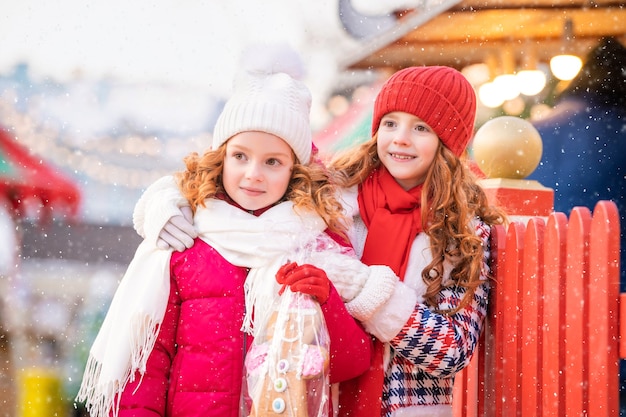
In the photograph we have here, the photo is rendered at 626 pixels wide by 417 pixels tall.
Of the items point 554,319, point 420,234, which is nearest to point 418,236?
point 420,234

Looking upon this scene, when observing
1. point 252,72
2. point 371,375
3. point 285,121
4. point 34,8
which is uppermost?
point 34,8

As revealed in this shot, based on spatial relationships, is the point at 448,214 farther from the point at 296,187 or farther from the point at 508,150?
the point at 508,150

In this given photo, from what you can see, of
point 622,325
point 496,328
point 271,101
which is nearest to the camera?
point 622,325

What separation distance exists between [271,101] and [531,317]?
3.32 ft

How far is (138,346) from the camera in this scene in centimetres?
236

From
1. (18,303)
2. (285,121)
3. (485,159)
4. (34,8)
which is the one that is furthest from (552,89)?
(34,8)

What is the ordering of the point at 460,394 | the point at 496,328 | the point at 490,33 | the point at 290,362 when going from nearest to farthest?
1. the point at 290,362
2. the point at 496,328
3. the point at 460,394
4. the point at 490,33

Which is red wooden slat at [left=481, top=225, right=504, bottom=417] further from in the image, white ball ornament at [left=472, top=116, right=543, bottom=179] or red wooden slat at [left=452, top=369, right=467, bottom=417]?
white ball ornament at [left=472, top=116, right=543, bottom=179]

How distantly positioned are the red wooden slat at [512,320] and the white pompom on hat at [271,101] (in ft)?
2.32

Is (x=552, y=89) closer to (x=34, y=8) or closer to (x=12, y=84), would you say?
(x=12, y=84)

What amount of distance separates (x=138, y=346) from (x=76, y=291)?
666 cm

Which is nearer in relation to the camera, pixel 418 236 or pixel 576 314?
pixel 576 314

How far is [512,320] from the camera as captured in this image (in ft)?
8.63

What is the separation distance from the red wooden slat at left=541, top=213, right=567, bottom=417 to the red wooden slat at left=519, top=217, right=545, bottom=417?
0.10ft
